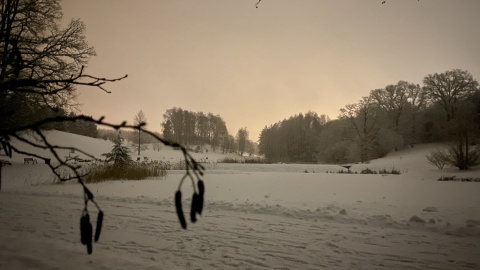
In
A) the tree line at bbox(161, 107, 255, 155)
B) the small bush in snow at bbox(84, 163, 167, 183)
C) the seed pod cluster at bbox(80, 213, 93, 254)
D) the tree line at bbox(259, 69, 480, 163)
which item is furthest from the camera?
the tree line at bbox(161, 107, 255, 155)

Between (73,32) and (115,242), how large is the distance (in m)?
15.6

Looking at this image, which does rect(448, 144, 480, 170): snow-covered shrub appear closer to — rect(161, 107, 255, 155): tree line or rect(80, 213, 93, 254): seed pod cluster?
rect(80, 213, 93, 254): seed pod cluster

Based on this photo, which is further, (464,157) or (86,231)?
(464,157)

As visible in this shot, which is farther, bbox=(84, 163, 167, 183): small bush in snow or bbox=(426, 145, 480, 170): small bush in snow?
bbox=(426, 145, 480, 170): small bush in snow

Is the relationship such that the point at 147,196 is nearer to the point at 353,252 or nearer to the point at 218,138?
the point at 353,252

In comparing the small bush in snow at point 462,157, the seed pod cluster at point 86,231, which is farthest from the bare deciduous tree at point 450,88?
the seed pod cluster at point 86,231

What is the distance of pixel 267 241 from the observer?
4.87 meters

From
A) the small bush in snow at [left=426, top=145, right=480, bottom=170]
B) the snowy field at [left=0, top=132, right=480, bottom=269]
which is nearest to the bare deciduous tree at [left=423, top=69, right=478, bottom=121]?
the small bush in snow at [left=426, top=145, right=480, bottom=170]

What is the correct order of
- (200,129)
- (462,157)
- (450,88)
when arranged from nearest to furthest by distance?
(462,157)
(450,88)
(200,129)

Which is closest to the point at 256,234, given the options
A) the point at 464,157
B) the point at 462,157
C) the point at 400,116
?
the point at 462,157

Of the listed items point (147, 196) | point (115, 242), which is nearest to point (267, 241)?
point (115, 242)

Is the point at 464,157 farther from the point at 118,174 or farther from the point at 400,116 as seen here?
the point at 400,116

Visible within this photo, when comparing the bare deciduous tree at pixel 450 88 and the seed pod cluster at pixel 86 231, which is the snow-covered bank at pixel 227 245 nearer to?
the seed pod cluster at pixel 86 231

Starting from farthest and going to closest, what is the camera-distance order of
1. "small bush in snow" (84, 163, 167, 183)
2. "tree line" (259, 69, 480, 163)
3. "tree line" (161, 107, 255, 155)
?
"tree line" (161, 107, 255, 155)
"tree line" (259, 69, 480, 163)
"small bush in snow" (84, 163, 167, 183)
